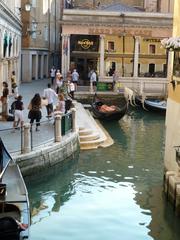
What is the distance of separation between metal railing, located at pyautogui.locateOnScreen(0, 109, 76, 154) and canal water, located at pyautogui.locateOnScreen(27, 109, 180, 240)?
0.78 meters

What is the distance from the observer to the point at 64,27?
31.1 m

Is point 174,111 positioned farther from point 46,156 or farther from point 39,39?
point 39,39

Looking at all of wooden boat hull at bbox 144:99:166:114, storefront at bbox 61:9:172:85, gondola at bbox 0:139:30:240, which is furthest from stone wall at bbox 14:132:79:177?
storefront at bbox 61:9:172:85

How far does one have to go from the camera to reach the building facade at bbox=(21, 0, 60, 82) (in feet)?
120

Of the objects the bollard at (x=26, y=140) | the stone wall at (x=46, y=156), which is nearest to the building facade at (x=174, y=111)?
the stone wall at (x=46, y=156)

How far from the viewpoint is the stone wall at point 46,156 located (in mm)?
11703

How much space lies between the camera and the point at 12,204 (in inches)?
309

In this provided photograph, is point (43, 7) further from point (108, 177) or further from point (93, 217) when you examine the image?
point (93, 217)

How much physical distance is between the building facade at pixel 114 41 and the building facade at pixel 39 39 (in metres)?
3.74

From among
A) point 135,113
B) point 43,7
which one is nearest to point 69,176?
point 135,113

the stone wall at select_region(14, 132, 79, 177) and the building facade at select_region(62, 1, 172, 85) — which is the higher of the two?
the building facade at select_region(62, 1, 172, 85)

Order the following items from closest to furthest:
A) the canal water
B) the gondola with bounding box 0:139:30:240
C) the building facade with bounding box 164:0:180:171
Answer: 1. the gondola with bounding box 0:139:30:240
2. the canal water
3. the building facade with bounding box 164:0:180:171

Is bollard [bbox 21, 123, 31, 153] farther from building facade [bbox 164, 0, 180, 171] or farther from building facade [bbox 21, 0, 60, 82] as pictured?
building facade [bbox 21, 0, 60, 82]

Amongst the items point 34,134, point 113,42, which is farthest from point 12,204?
point 113,42
